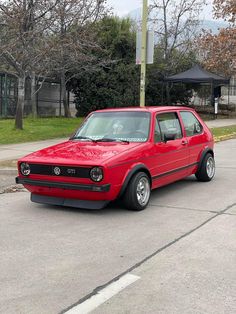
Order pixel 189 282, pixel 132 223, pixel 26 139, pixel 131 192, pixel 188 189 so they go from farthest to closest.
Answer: pixel 26 139, pixel 188 189, pixel 131 192, pixel 132 223, pixel 189 282

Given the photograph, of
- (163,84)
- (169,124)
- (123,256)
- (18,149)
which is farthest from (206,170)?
(163,84)

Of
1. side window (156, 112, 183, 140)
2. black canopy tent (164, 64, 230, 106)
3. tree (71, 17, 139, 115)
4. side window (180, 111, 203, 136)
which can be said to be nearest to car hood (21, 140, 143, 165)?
side window (156, 112, 183, 140)

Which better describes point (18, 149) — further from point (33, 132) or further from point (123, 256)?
point (123, 256)

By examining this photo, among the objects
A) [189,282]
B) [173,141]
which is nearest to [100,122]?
[173,141]

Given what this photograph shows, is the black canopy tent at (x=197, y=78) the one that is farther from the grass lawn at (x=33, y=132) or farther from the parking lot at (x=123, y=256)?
the parking lot at (x=123, y=256)

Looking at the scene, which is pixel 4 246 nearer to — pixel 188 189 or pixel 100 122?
pixel 100 122

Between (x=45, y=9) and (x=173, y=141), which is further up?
(x=45, y=9)

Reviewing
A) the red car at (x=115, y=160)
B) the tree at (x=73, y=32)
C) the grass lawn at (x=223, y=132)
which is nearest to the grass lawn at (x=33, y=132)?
the tree at (x=73, y=32)

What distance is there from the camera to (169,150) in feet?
25.9

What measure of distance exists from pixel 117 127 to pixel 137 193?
1406 millimetres

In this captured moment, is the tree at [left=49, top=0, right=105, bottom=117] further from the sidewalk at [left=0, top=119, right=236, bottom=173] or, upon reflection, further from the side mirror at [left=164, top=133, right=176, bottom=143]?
the side mirror at [left=164, top=133, right=176, bottom=143]

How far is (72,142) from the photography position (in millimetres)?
7836

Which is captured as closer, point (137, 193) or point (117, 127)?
point (137, 193)

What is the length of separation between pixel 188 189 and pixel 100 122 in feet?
6.68
